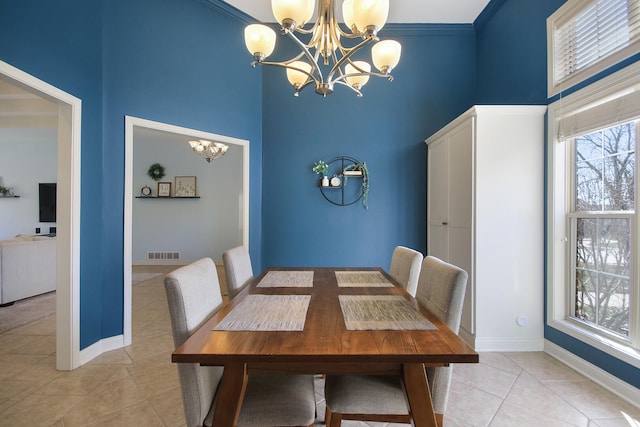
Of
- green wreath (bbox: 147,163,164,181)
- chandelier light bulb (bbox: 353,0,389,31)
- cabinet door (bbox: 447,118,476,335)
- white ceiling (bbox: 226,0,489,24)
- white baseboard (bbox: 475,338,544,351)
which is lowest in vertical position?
white baseboard (bbox: 475,338,544,351)

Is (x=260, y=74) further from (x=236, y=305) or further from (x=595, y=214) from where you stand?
(x=595, y=214)

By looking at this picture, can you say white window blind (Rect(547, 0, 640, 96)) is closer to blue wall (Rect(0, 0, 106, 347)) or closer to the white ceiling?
the white ceiling

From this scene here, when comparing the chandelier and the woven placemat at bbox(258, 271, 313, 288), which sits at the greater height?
the chandelier

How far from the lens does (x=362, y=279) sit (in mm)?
1909

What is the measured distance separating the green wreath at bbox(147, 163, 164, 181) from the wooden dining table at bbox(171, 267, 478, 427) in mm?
5991

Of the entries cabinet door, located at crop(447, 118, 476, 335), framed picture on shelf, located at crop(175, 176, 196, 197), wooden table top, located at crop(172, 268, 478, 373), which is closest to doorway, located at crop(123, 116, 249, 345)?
wooden table top, located at crop(172, 268, 478, 373)

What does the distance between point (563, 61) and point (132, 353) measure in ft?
13.8

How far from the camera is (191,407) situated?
1067 millimetres

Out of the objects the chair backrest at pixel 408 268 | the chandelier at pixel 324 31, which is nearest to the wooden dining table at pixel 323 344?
the chair backrest at pixel 408 268

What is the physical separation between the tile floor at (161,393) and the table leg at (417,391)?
0.75 m

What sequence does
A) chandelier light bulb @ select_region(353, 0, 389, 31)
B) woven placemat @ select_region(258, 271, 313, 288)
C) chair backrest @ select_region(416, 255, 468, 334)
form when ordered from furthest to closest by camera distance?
woven placemat @ select_region(258, 271, 313, 288) → chandelier light bulb @ select_region(353, 0, 389, 31) → chair backrest @ select_region(416, 255, 468, 334)

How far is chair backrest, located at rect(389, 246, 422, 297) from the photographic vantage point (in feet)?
5.95

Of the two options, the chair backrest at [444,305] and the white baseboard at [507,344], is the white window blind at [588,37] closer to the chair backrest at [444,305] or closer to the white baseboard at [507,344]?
the chair backrest at [444,305]

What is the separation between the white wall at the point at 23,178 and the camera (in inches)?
244
